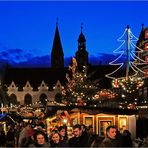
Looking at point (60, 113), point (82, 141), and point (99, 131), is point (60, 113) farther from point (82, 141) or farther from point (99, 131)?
point (82, 141)

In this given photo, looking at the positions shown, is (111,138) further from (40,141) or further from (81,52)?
(81,52)

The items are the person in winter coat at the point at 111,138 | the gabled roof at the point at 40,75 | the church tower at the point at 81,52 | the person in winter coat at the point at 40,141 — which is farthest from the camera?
the gabled roof at the point at 40,75

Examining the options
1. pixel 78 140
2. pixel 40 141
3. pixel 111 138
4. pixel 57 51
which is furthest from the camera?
pixel 57 51

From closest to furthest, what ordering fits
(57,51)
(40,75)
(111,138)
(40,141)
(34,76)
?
1. (40,141)
2. (111,138)
3. (40,75)
4. (34,76)
5. (57,51)

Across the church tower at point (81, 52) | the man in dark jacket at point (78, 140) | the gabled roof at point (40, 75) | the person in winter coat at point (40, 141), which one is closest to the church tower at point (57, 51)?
the gabled roof at point (40, 75)

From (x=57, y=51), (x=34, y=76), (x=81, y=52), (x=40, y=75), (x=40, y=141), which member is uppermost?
(x=57, y=51)

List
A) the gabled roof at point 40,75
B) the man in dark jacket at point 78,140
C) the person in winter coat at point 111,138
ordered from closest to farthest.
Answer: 1. the person in winter coat at point 111,138
2. the man in dark jacket at point 78,140
3. the gabled roof at point 40,75

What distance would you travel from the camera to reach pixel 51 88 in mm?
107438

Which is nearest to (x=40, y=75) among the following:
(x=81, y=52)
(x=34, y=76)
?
(x=34, y=76)

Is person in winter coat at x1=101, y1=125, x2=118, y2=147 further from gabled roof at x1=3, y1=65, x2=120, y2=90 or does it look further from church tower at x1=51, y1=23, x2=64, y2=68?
church tower at x1=51, y1=23, x2=64, y2=68

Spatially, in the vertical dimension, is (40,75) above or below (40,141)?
above

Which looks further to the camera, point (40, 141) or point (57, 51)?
point (57, 51)

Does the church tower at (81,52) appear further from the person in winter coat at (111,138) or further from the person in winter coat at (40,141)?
the person in winter coat at (40,141)

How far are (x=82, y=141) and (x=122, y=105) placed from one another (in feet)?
64.1
